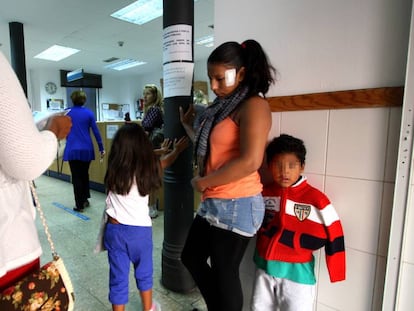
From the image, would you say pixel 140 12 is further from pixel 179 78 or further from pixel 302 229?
pixel 302 229

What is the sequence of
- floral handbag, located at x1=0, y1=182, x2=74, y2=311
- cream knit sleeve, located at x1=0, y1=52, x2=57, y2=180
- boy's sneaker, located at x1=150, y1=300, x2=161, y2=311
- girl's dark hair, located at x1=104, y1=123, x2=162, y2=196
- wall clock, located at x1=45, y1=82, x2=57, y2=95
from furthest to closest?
wall clock, located at x1=45, y1=82, x2=57, y2=95 → boy's sneaker, located at x1=150, y1=300, x2=161, y2=311 → girl's dark hair, located at x1=104, y1=123, x2=162, y2=196 → floral handbag, located at x1=0, y1=182, x2=74, y2=311 → cream knit sleeve, located at x1=0, y1=52, x2=57, y2=180

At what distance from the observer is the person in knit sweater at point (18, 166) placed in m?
0.60

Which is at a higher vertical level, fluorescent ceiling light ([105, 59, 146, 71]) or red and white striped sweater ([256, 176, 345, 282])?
fluorescent ceiling light ([105, 59, 146, 71])

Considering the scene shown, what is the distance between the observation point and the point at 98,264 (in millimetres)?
2035

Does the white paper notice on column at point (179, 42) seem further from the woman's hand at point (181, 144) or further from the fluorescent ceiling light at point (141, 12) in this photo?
the fluorescent ceiling light at point (141, 12)

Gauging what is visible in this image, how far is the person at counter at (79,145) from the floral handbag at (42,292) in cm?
264

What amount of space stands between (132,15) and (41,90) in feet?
17.8

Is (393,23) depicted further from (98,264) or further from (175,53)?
(98,264)

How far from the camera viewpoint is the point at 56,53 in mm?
6766

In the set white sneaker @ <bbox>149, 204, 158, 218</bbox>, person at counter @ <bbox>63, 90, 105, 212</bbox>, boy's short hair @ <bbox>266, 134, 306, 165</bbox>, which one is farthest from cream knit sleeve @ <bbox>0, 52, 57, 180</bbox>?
person at counter @ <bbox>63, 90, 105, 212</bbox>

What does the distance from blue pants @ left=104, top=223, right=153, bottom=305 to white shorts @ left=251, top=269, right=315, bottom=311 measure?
22.1 inches

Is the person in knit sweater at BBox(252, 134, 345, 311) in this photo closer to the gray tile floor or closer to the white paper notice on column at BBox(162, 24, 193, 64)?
the gray tile floor

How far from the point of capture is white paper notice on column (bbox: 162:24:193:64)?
1508mm

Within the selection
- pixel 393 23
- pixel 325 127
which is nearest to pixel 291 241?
pixel 325 127
